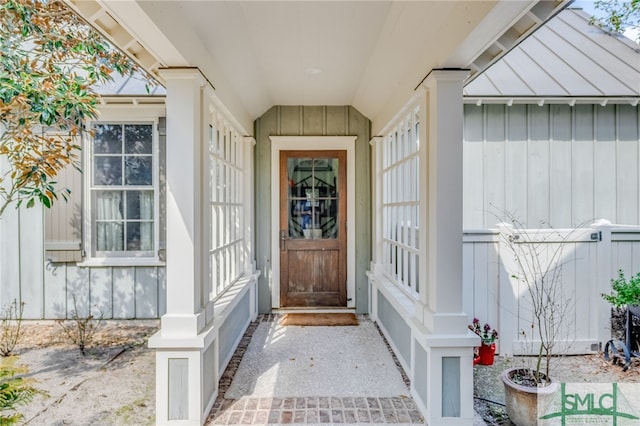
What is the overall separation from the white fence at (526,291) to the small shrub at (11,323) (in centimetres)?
449

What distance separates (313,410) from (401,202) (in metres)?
1.89

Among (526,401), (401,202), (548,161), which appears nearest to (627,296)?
(526,401)

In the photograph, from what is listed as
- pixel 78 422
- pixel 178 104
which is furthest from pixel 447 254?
pixel 78 422

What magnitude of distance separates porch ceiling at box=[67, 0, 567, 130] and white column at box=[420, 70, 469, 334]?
18 cm

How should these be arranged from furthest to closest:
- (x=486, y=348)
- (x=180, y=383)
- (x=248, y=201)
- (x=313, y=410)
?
(x=248, y=201), (x=486, y=348), (x=313, y=410), (x=180, y=383)

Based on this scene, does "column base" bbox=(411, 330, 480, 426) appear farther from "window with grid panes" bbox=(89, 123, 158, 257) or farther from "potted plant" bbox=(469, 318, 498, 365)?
"window with grid panes" bbox=(89, 123, 158, 257)

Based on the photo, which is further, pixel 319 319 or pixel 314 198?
pixel 314 198

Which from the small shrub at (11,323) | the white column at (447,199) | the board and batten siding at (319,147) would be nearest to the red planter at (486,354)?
the white column at (447,199)

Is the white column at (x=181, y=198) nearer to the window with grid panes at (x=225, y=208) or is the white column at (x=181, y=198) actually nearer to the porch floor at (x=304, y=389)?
the window with grid panes at (x=225, y=208)

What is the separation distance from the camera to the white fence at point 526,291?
334 centimetres

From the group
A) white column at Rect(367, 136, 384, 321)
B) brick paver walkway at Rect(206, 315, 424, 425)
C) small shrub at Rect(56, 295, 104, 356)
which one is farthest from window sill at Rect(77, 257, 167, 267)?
white column at Rect(367, 136, 384, 321)

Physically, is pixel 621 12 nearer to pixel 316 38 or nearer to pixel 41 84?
pixel 316 38

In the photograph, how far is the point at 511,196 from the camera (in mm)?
4098

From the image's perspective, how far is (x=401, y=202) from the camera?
3.38 meters
